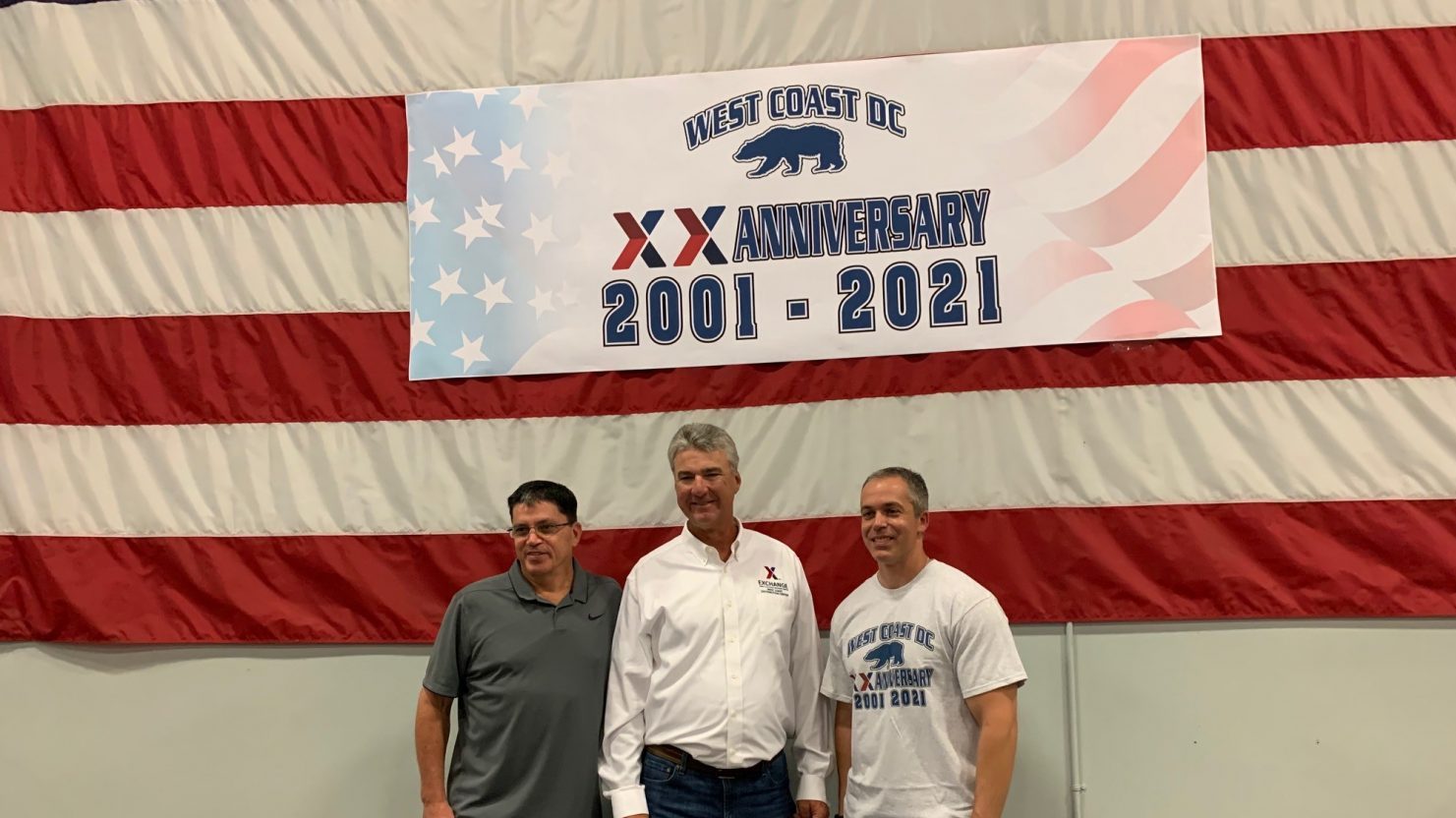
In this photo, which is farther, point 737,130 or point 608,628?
point 737,130

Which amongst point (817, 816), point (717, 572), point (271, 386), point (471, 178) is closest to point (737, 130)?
point (471, 178)

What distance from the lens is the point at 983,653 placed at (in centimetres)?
211

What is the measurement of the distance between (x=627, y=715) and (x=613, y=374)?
38.3 inches

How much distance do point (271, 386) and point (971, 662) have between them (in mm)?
2075

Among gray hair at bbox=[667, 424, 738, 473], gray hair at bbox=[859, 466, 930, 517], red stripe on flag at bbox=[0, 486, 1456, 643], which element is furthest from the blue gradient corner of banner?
gray hair at bbox=[859, 466, 930, 517]

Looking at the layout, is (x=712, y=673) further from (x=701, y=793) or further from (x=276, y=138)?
(x=276, y=138)

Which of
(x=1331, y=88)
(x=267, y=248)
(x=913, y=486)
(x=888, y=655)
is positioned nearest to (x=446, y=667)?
(x=888, y=655)

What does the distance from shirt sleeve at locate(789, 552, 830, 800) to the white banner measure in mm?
775

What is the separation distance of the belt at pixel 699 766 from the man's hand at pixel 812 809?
0.17 metres

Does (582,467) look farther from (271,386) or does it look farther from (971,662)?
(971,662)

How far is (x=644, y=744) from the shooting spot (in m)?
2.31

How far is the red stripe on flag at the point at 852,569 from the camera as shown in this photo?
2646 millimetres

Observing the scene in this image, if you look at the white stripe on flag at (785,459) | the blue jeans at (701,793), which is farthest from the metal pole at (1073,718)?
the blue jeans at (701,793)

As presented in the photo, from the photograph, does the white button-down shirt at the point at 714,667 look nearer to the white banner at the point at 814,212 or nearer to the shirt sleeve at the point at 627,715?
the shirt sleeve at the point at 627,715
